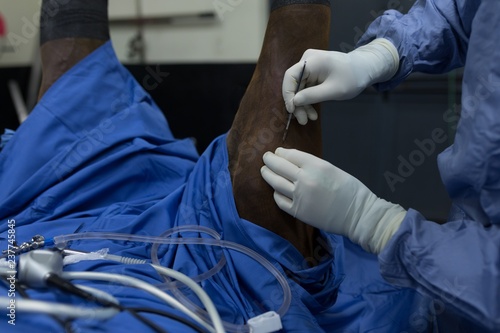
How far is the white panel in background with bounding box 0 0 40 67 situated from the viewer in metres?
2.54

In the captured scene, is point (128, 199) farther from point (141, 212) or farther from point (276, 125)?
point (276, 125)

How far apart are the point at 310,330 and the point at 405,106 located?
1303 mm

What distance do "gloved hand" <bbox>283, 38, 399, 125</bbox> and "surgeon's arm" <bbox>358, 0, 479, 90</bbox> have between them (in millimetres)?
52

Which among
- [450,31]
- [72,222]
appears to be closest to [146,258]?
[72,222]

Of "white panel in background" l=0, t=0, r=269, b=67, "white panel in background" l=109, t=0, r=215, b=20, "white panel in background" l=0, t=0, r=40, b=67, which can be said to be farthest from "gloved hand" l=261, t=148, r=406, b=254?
"white panel in background" l=0, t=0, r=40, b=67

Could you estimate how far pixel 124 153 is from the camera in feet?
3.06

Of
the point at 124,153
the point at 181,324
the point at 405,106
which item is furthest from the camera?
the point at 405,106

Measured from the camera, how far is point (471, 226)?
59 centimetres

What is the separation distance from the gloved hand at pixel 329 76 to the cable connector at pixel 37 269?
0.46 meters

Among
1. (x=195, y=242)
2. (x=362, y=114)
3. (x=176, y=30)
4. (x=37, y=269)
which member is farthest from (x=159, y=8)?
(x=37, y=269)

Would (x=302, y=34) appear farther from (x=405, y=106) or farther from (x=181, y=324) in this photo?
(x=405, y=106)

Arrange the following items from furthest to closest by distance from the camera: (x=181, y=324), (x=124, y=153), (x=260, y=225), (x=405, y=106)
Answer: (x=405, y=106), (x=124, y=153), (x=260, y=225), (x=181, y=324)

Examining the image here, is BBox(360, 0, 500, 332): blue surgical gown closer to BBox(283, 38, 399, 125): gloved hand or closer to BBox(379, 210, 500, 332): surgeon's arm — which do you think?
BBox(379, 210, 500, 332): surgeon's arm

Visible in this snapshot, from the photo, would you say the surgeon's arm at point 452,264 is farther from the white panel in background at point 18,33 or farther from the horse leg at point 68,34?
the white panel in background at point 18,33
